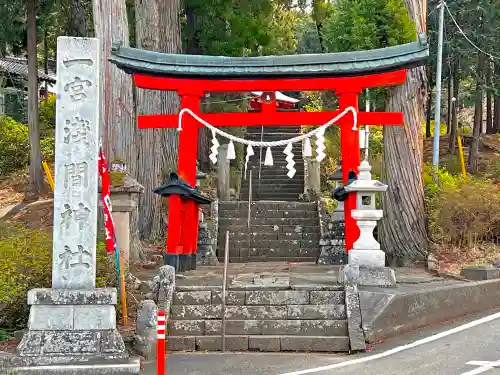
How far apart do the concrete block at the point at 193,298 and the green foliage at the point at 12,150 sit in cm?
1784

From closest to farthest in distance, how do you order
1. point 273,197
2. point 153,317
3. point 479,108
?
point 153,317 → point 273,197 → point 479,108

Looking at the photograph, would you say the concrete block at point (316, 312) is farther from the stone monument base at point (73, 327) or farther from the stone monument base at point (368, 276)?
the stone monument base at point (73, 327)

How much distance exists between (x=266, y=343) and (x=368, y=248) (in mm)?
2827

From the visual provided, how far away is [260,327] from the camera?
34.4 ft

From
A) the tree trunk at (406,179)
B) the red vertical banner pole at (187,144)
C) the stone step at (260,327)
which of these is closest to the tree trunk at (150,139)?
the red vertical banner pole at (187,144)

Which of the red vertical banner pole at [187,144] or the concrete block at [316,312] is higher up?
the red vertical banner pole at [187,144]

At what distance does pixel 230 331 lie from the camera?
10.4m

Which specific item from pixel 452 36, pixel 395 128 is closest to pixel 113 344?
pixel 395 128

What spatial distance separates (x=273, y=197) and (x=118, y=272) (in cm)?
1395

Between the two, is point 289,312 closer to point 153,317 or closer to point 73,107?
point 153,317

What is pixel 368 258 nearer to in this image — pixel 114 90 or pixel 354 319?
pixel 354 319

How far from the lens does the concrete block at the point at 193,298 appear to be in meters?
11.0

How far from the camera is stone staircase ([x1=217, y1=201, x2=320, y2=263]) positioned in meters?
17.9

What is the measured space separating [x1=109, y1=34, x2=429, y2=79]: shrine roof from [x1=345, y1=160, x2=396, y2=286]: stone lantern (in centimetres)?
219
